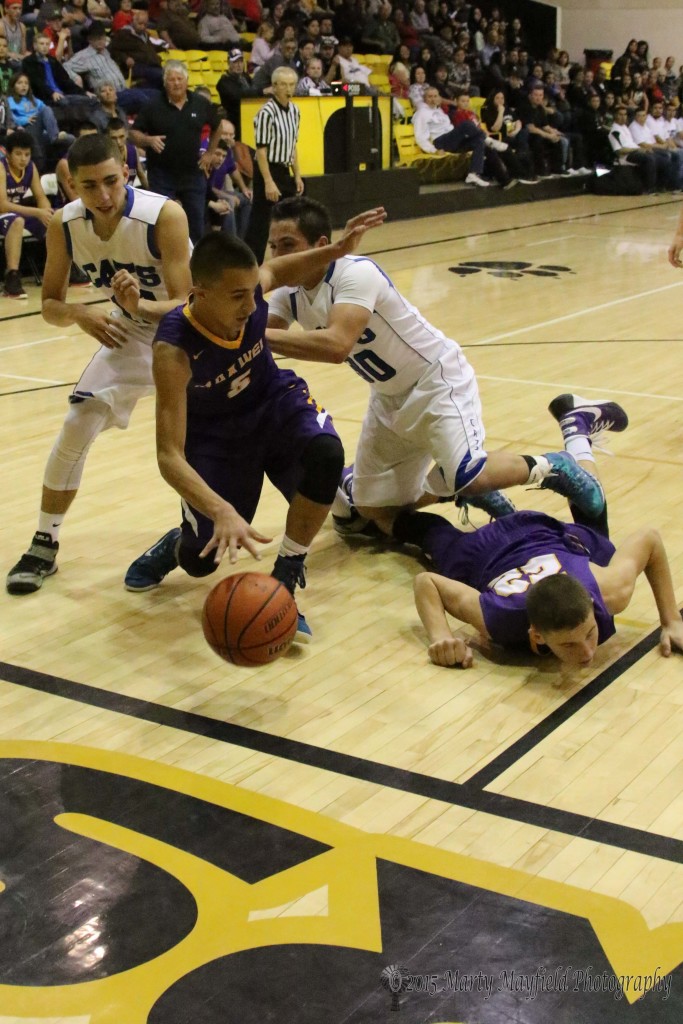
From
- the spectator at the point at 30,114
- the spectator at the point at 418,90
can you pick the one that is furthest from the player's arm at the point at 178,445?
the spectator at the point at 418,90

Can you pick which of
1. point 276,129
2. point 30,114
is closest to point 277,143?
point 276,129

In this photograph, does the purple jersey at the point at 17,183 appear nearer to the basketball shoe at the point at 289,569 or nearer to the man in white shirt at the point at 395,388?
the man in white shirt at the point at 395,388

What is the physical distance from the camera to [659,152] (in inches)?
819

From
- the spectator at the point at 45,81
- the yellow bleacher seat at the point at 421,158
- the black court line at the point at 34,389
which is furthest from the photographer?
the yellow bleacher seat at the point at 421,158

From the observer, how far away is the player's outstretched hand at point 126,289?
4047 mm

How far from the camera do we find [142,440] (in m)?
6.55

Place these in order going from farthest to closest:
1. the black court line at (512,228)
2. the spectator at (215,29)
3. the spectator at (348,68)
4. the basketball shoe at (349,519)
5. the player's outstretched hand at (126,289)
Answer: the spectator at (348,68), the spectator at (215,29), the black court line at (512,228), the basketball shoe at (349,519), the player's outstretched hand at (126,289)

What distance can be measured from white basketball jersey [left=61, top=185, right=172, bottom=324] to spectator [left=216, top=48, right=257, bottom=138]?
10490mm

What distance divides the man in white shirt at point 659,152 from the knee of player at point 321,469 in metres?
18.0

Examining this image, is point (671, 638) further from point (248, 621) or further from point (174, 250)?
point (174, 250)

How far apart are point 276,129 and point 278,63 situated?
3.58 metres

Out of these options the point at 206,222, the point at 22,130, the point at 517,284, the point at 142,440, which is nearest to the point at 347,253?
the point at 142,440

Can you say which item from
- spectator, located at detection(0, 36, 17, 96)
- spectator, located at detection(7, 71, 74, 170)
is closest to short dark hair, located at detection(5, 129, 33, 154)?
spectator, located at detection(7, 71, 74, 170)

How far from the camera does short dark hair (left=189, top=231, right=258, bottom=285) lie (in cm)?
358
